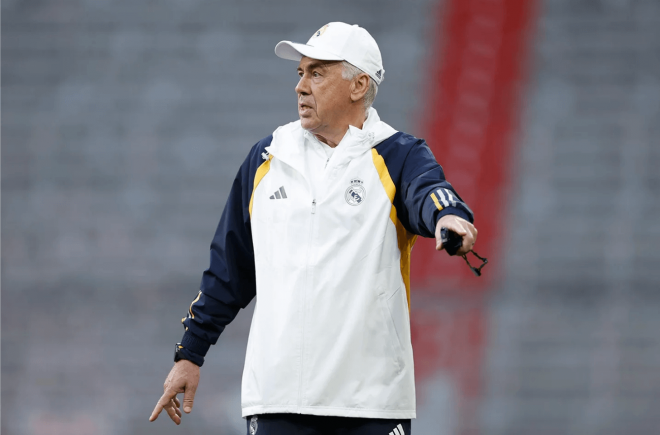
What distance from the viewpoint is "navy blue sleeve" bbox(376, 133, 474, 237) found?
1.70 metres

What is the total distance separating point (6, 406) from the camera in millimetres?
4453

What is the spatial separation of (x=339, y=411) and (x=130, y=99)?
327cm

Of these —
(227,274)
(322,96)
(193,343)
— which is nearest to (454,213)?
(322,96)

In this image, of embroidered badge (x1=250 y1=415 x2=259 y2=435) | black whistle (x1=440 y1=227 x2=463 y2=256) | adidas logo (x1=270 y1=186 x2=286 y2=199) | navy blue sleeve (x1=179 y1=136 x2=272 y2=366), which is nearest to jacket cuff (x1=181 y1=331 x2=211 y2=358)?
navy blue sleeve (x1=179 y1=136 x2=272 y2=366)

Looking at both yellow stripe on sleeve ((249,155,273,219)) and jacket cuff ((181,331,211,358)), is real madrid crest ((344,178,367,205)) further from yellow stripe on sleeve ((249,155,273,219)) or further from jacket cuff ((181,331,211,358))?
jacket cuff ((181,331,211,358))

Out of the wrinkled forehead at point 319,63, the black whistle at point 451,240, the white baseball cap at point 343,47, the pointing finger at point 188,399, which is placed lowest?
the pointing finger at point 188,399

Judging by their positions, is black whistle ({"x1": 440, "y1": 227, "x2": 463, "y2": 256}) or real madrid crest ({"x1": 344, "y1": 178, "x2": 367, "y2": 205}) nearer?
black whistle ({"x1": 440, "y1": 227, "x2": 463, "y2": 256})

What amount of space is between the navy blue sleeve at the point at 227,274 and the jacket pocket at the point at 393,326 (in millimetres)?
391

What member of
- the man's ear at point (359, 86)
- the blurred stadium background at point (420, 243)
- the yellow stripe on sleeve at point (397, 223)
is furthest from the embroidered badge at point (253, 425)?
the blurred stadium background at point (420, 243)

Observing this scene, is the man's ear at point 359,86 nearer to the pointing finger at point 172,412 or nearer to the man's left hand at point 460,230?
the man's left hand at point 460,230

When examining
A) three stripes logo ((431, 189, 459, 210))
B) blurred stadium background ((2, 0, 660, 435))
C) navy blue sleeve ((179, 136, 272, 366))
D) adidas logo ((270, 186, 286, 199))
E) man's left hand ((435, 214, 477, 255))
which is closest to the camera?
man's left hand ((435, 214, 477, 255))

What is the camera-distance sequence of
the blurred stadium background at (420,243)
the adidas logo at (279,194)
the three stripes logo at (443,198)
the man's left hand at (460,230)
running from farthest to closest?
the blurred stadium background at (420,243), the adidas logo at (279,194), the three stripes logo at (443,198), the man's left hand at (460,230)

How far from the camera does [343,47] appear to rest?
2064 millimetres

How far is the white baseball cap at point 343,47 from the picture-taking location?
2047 millimetres
